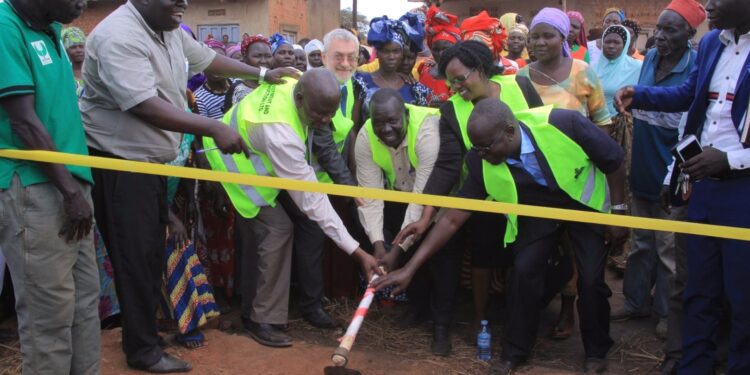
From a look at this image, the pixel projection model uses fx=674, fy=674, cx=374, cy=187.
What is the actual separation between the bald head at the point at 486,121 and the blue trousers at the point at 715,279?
1.00m

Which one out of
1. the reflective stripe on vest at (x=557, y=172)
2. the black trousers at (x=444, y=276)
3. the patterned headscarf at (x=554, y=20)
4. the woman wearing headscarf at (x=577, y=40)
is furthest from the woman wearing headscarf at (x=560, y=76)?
the woman wearing headscarf at (x=577, y=40)

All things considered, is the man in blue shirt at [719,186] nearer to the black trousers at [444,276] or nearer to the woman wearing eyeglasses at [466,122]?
the woman wearing eyeglasses at [466,122]

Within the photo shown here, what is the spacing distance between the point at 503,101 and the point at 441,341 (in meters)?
1.52

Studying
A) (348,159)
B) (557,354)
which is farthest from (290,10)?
(557,354)

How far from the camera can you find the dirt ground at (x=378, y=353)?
3859 mm

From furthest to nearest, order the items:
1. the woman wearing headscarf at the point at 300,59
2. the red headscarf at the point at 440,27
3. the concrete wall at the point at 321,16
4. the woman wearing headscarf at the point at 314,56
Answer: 1. the concrete wall at the point at 321,16
2. the woman wearing headscarf at the point at 314,56
3. the woman wearing headscarf at the point at 300,59
4. the red headscarf at the point at 440,27

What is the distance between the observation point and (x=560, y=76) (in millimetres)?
4551

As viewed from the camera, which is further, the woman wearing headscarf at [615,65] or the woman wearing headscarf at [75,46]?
the woman wearing headscarf at [615,65]

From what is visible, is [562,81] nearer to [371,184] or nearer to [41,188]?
[371,184]

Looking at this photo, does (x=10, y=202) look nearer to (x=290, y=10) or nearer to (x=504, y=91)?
(x=504, y=91)

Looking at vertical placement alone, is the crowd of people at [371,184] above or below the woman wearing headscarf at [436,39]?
below

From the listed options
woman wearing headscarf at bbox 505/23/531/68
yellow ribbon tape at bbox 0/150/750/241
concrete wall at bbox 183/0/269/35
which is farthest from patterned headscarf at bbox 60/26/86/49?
concrete wall at bbox 183/0/269/35

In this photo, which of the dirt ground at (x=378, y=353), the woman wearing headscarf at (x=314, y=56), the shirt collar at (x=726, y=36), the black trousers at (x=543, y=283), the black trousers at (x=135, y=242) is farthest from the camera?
the woman wearing headscarf at (x=314, y=56)

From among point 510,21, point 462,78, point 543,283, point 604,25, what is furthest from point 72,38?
point 604,25
